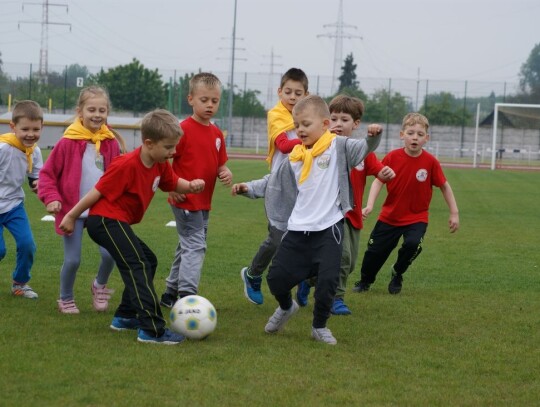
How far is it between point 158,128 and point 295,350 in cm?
169

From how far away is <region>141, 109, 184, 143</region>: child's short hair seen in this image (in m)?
5.89

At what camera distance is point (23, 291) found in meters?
7.50

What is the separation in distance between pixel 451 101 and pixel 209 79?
57.2 metres

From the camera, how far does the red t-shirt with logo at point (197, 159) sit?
22.8ft

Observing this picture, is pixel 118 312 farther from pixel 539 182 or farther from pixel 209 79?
pixel 539 182

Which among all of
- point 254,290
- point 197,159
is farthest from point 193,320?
point 254,290

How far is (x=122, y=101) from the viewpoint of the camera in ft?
196

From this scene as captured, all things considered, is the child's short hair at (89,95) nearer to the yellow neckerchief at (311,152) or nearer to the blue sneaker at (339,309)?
the yellow neckerchief at (311,152)

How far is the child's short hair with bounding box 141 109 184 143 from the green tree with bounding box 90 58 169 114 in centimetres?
5323

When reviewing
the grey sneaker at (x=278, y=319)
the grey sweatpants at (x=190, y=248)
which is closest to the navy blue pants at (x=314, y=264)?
the grey sneaker at (x=278, y=319)

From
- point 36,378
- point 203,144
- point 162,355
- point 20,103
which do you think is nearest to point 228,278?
point 203,144

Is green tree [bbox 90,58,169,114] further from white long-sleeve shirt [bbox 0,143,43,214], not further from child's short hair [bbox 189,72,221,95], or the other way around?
child's short hair [bbox 189,72,221,95]

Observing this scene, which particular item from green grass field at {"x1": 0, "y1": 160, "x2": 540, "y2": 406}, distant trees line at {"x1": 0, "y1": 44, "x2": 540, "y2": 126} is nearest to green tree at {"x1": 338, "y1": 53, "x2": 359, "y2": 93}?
distant trees line at {"x1": 0, "y1": 44, "x2": 540, "y2": 126}

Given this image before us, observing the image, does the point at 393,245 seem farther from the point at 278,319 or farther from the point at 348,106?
the point at 278,319
